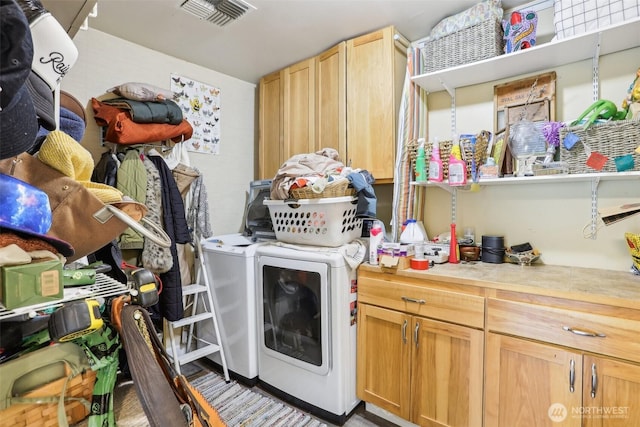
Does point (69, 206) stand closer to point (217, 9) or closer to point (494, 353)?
point (494, 353)

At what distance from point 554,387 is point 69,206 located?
1.70 metres

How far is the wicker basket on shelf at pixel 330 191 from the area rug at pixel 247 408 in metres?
1.27

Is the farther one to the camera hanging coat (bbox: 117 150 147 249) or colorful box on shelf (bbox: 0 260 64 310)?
hanging coat (bbox: 117 150 147 249)

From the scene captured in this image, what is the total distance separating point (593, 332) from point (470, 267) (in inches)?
22.5

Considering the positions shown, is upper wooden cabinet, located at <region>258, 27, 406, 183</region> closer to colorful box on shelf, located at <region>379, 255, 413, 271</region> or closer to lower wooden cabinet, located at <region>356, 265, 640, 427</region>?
colorful box on shelf, located at <region>379, 255, 413, 271</region>

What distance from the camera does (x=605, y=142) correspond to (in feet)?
4.67

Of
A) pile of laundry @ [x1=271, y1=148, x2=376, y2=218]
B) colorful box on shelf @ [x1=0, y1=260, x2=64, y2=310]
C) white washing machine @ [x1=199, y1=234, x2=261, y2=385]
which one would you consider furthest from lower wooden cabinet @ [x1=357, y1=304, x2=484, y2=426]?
colorful box on shelf @ [x1=0, y1=260, x2=64, y2=310]

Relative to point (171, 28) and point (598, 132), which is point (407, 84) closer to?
point (598, 132)

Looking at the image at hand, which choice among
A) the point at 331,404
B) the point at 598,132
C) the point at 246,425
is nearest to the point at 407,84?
the point at 598,132

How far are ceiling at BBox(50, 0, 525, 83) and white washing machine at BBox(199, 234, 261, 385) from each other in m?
1.45

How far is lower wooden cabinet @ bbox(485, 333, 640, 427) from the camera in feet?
3.75

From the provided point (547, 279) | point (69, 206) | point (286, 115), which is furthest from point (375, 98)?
point (69, 206)

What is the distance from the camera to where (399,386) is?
1.65 metres

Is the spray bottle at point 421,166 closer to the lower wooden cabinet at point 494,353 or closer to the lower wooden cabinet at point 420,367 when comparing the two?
the lower wooden cabinet at point 494,353
